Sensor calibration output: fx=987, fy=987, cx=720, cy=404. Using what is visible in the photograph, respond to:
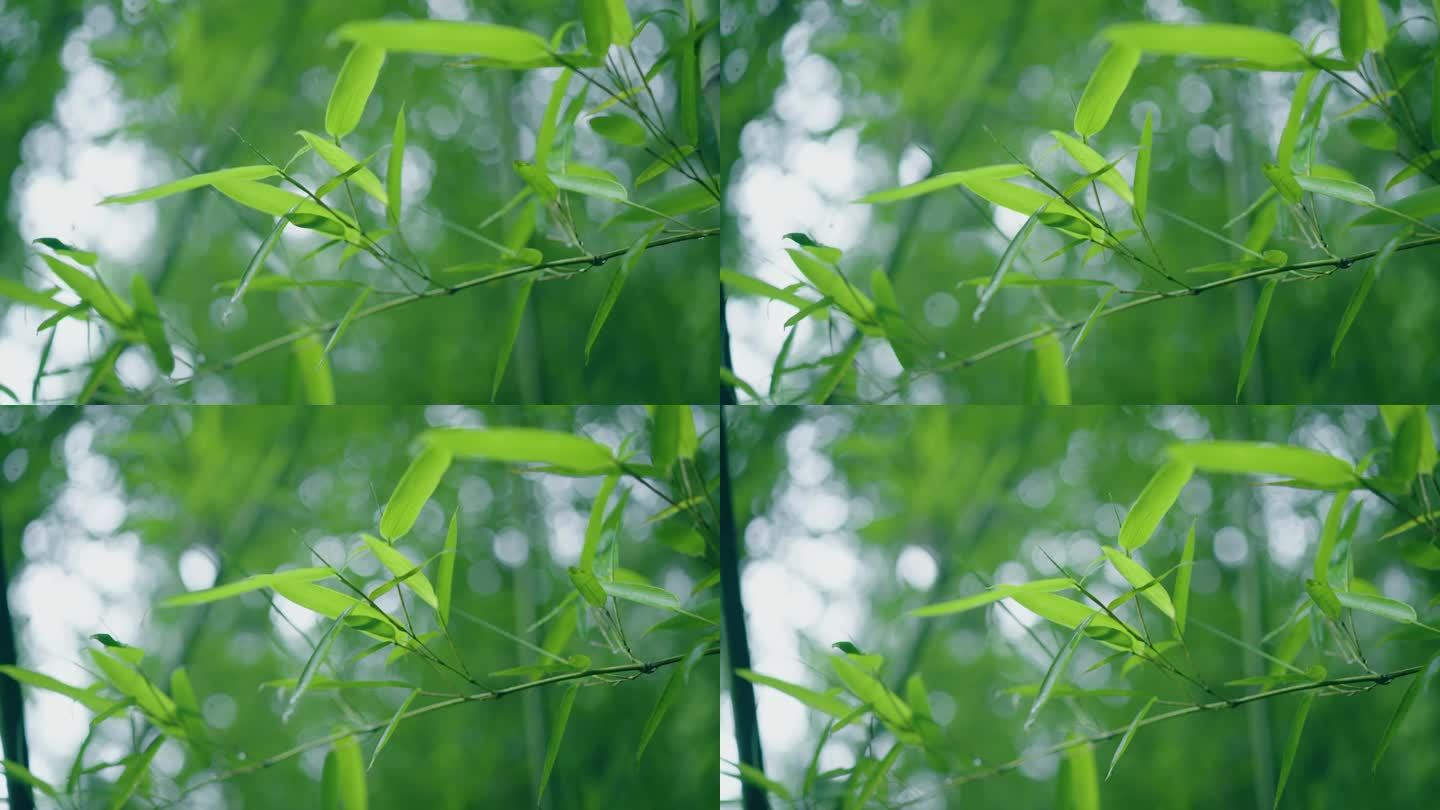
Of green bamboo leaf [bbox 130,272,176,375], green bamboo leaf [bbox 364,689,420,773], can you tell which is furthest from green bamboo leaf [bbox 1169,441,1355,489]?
green bamboo leaf [bbox 130,272,176,375]

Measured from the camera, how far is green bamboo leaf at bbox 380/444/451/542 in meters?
0.85

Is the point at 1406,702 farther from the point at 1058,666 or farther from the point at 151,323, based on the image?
the point at 151,323

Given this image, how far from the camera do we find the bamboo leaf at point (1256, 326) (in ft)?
2.85

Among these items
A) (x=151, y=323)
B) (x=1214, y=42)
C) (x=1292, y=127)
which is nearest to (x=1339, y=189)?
(x=1292, y=127)

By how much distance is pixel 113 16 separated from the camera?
3.33ft

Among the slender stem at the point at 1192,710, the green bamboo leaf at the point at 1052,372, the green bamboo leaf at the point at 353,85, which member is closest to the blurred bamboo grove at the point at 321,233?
the green bamboo leaf at the point at 353,85

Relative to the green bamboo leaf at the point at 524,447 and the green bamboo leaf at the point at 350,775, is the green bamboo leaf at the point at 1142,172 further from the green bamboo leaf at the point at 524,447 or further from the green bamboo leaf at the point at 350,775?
the green bamboo leaf at the point at 350,775

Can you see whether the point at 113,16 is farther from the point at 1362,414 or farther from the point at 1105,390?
the point at 1362,414

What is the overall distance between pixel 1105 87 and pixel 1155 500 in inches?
13.7

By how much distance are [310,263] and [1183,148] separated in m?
0.87

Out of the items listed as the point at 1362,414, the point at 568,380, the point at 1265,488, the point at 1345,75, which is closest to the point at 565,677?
the point at 568,380

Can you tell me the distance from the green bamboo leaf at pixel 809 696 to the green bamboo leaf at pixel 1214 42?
0.62m

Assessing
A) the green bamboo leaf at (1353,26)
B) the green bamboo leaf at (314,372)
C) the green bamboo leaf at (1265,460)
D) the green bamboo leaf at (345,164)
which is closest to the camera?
the green bamboo leaf at (1265,460)

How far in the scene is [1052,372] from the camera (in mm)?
956
